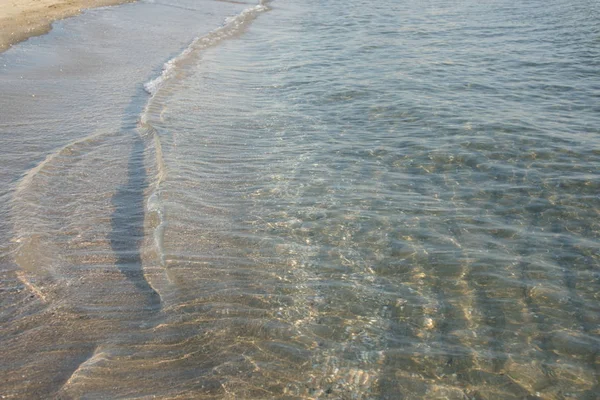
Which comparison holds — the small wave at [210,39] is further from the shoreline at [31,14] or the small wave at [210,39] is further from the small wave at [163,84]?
the shoreline at [31,14]

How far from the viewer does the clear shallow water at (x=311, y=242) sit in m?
3.90

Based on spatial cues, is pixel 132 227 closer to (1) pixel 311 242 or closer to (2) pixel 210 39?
(1) pixel 311 242

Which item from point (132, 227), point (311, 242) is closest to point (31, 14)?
point (132, 227)

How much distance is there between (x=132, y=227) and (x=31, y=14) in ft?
52.2

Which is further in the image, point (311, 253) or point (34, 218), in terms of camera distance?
point (34, 218)

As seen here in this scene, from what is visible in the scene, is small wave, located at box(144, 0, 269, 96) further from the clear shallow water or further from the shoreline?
the shoreline

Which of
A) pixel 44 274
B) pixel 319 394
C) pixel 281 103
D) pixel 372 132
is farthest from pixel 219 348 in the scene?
pixel 281 103

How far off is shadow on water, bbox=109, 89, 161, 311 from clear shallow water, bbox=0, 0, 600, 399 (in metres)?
0.03

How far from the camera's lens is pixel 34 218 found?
5773mm

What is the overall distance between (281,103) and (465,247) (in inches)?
224

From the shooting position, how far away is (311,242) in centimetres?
553

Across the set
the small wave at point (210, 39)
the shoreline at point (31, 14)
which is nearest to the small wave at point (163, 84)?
the small wave at point (210, 39)

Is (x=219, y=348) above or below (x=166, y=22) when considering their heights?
below

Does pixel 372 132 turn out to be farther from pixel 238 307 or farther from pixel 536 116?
pixel 238 307
